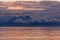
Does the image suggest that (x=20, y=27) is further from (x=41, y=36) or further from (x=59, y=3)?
(x=59, y=3)

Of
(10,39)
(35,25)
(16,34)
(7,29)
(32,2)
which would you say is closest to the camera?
(10,39)

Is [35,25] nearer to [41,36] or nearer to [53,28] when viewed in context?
[53,28]

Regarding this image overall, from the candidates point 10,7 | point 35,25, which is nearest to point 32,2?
point 10,7

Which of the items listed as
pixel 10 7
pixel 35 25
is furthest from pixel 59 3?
pixel 35 25

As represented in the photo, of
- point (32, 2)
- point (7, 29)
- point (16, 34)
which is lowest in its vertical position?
point (16, 34)

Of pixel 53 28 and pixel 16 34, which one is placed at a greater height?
pixel 53 28

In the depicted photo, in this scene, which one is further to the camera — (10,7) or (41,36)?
(10,7)

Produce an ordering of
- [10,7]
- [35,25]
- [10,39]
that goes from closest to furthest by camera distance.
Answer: [10,39], [35,25], [10,7]
